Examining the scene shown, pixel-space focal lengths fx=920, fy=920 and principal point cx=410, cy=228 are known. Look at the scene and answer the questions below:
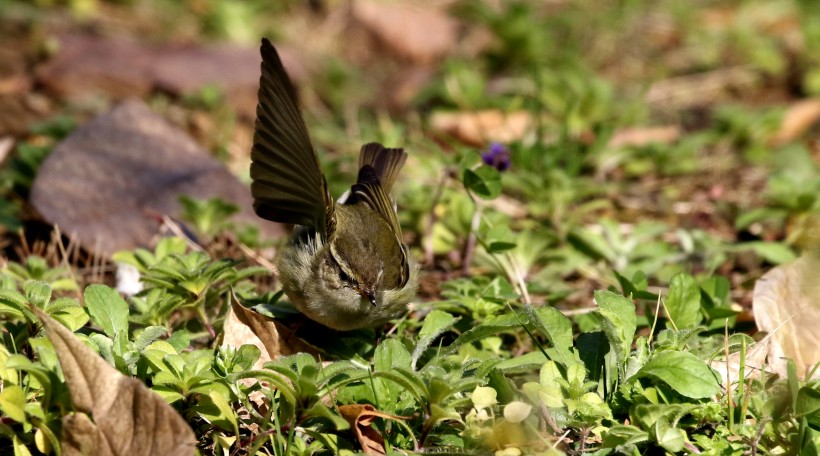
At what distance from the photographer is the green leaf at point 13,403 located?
2.76 metres

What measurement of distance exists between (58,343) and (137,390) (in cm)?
28

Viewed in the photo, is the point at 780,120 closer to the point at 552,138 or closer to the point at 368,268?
the point at 552,138

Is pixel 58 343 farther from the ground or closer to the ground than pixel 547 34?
closer to the ground

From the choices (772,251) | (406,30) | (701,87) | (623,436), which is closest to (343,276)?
(623,436)

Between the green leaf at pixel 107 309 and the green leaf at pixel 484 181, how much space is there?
1.61 metres

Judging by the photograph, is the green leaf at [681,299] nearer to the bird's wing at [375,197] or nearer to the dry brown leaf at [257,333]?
the bird's wing at [375,197]

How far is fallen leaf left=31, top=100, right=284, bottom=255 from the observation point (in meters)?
4.92

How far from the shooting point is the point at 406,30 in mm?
9016

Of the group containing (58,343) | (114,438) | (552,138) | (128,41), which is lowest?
(114,438)

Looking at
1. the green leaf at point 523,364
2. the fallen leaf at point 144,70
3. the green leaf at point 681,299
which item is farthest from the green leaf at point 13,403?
the fallen leaf at point 144,70

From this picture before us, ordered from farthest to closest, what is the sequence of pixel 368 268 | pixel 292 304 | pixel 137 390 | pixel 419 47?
pixel 419 47 < pixel 292 304 < pixel 368 268 < pixel 137 390

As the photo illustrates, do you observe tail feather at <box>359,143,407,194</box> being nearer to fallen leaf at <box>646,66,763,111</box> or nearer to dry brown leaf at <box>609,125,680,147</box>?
dry brown leaf at <box>609,125,680,147</box>

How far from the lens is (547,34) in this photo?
797cm

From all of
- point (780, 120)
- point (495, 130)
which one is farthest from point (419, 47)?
point (780, 120)
